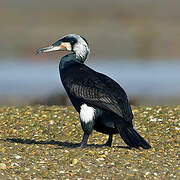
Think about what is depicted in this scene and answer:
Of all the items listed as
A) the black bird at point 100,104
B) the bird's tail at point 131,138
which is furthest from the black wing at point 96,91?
the bird's tail at point 131,138

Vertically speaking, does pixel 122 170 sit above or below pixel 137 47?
above

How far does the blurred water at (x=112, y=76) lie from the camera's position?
21875 mm

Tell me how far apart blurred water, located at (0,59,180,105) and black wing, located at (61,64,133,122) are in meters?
9.50

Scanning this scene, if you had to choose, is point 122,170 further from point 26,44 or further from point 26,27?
point 26,27

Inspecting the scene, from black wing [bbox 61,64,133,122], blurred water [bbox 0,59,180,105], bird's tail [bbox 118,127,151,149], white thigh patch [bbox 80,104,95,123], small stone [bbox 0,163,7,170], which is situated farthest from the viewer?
blurred water [bbox 0,59,180,105]

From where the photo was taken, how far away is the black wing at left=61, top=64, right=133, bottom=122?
431 inches

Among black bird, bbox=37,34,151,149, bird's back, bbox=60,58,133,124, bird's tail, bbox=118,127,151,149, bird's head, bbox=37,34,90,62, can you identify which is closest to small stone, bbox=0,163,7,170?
black bird, bbox=37,34,151,149

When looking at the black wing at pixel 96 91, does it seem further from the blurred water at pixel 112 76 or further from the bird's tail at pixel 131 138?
the blurred water at pixel 112 76

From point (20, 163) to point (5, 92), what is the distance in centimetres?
1178

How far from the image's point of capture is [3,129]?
13.7 meters

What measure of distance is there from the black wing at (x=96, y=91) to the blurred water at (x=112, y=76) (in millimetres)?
9501

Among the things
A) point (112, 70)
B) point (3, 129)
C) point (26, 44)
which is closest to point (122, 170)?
point (3, 129)

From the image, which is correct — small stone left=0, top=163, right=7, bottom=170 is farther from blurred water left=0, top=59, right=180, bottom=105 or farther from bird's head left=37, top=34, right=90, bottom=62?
blurred water left=0, top=59, right=180, bottom=105

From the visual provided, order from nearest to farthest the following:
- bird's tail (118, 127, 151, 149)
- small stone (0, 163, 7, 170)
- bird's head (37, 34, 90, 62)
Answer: small stone (0, 163, 7, 170)
bird's tail (118, 127, 151, 149)
bird's head (37, 34, 90, 62)
